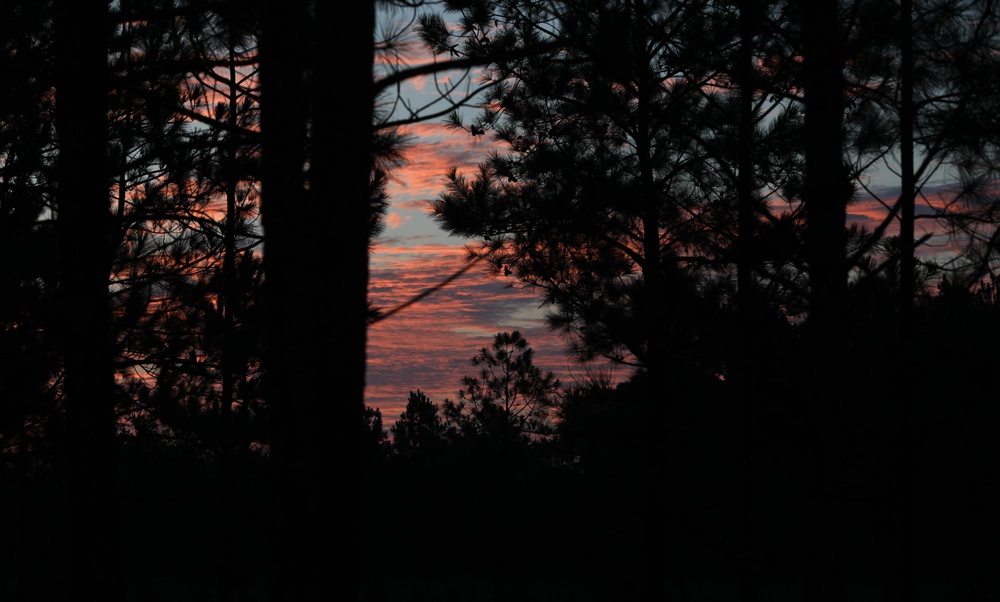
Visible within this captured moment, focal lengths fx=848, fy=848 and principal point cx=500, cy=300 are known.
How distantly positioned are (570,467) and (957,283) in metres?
19.0

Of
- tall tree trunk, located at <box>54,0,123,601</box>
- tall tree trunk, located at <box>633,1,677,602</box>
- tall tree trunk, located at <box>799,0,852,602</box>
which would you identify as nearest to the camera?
tall tree trunk, located at <box>799,0,852,602</box>

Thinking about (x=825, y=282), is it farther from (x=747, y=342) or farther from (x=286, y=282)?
(x=286, y=282)

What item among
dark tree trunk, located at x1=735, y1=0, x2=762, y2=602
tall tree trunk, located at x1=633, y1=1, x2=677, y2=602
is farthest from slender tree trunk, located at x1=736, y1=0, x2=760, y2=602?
tall tree trunk, located at x1=633, y1=1, x2=677, y2=602

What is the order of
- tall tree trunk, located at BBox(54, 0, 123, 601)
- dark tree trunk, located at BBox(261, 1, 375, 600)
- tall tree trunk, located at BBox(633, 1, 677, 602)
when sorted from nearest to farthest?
dark tree trunk, located at BBox(261, 1, 375, 600) < tall tree trunk, located at BBox(54, 0, 123, 601) < tall tree trunk, located at BBox(633, 1, 677, 602)

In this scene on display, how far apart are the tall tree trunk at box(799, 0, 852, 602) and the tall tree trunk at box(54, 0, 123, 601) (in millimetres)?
4177

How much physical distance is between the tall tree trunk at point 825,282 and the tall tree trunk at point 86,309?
4177 millimetres

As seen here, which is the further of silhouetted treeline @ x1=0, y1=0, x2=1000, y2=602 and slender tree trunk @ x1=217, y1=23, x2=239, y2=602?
slender tree trunk @ x1=217, y1=23, x2=239, y2=602

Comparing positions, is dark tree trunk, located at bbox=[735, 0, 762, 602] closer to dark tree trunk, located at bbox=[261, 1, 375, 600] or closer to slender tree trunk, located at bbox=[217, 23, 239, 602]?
dark tree trunk, located at bbox=[261, 1, 375, 600]

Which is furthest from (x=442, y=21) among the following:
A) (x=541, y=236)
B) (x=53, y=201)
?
(x=53, y=201)

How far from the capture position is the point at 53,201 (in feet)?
24.3

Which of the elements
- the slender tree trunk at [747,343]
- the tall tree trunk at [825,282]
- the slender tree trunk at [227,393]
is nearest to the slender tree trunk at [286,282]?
the tall tree trunk at [825,282]

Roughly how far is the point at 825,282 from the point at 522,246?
5221mm

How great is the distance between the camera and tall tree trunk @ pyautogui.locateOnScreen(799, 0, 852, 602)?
15.3 ft

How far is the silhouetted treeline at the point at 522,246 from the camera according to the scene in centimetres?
388
